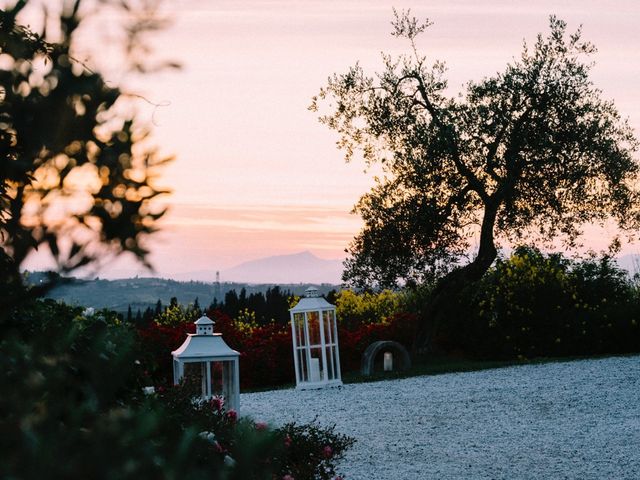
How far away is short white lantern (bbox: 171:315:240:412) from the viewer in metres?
9.56

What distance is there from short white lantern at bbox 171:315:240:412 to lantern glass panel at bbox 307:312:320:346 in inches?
205

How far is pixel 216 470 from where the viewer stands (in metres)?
A: 1.45

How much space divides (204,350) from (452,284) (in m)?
9.17

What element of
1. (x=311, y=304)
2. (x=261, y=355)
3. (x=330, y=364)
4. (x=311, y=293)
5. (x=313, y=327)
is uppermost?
(x=311, y=293)

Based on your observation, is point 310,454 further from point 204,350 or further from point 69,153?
point 69,153

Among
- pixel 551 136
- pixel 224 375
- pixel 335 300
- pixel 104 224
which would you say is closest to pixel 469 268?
pixel 551 136

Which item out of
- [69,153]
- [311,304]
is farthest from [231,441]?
[311,304]

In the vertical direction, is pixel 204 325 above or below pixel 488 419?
above

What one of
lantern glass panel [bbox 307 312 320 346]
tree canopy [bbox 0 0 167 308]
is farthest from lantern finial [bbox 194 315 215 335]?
tree canopy [bbox 0 0 167 308]

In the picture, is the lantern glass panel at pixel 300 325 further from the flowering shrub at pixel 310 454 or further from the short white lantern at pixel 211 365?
the flowering shrub at pixel 310 454

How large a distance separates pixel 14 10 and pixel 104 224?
561 millimetres

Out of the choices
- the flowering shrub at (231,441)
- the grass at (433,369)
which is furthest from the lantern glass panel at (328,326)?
the flowering shrub at (231,441)

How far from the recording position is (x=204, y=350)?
378 inches

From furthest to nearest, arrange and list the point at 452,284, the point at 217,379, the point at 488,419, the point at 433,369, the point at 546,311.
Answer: the point at 452,284 → the point at 546,311 → the point at 433,369 → the point at 488,419 → the point at 217,379
